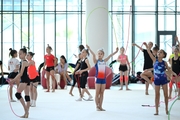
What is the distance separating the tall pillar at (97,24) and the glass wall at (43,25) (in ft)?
7.49

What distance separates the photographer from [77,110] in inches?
301

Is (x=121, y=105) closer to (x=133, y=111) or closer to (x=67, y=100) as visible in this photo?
(x=133, y=111)

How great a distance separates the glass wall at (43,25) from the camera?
17.5m

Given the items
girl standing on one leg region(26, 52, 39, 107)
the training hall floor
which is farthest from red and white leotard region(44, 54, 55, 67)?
girl standing on one leg region(26, 52, 39, 107)

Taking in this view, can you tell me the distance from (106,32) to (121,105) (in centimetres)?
717

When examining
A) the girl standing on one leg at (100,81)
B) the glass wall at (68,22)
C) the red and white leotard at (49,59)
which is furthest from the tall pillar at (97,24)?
the girl standing on one leg at (100,81)

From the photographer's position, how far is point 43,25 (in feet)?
57.7

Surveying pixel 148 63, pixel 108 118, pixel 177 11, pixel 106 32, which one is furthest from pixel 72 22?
pixel 108 118

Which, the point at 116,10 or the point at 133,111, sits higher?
the point at 116,10

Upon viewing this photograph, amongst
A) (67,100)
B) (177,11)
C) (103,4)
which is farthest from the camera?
(177,11)

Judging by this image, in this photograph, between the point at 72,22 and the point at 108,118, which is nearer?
the point at 108,118

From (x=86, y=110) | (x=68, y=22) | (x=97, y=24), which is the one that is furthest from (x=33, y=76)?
(x=68, y=22)

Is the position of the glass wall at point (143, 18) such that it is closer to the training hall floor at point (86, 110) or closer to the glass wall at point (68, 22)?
the glass wall at point (68, 22)

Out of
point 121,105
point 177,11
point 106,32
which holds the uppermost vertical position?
point 177,11
